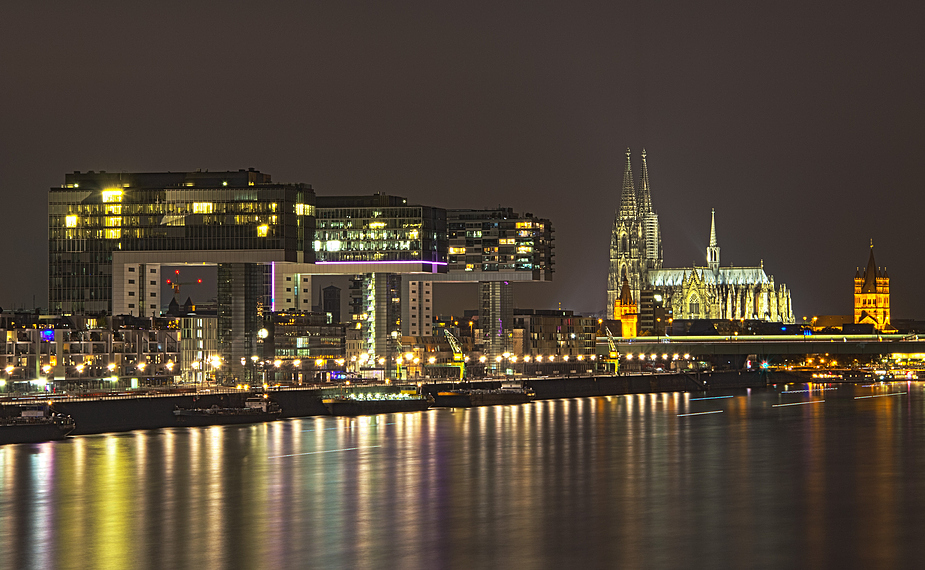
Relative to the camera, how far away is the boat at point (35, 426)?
116 m

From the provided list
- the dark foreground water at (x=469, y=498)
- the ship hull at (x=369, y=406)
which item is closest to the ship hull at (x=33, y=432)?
the dark foreground water at (x=469, y=498)

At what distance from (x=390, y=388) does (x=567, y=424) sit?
38.9m

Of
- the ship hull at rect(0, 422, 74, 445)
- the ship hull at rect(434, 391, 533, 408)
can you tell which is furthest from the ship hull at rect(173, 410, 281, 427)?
the ship hull at rect(434, 391, 533, 408)

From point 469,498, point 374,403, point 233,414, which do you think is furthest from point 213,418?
point 469,498

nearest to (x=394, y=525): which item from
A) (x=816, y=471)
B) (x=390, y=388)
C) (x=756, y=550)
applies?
(x=756, y=550)

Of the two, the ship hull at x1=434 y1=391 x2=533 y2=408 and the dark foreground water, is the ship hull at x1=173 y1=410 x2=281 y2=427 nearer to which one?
the dark foreground water

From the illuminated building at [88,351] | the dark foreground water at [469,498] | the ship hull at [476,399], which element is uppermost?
the illuminated building at [88,351]

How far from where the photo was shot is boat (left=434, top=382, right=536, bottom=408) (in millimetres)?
180750

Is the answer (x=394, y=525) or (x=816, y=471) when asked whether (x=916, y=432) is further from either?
(x=394, y=525)

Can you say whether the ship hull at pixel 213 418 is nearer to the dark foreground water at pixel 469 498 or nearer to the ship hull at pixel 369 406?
the dark foreground water at pixel 469 498

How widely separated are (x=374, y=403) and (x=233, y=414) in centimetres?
2465

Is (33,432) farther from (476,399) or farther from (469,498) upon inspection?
(476,399)

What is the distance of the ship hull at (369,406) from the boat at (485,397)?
10420mm

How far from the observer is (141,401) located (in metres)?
137
